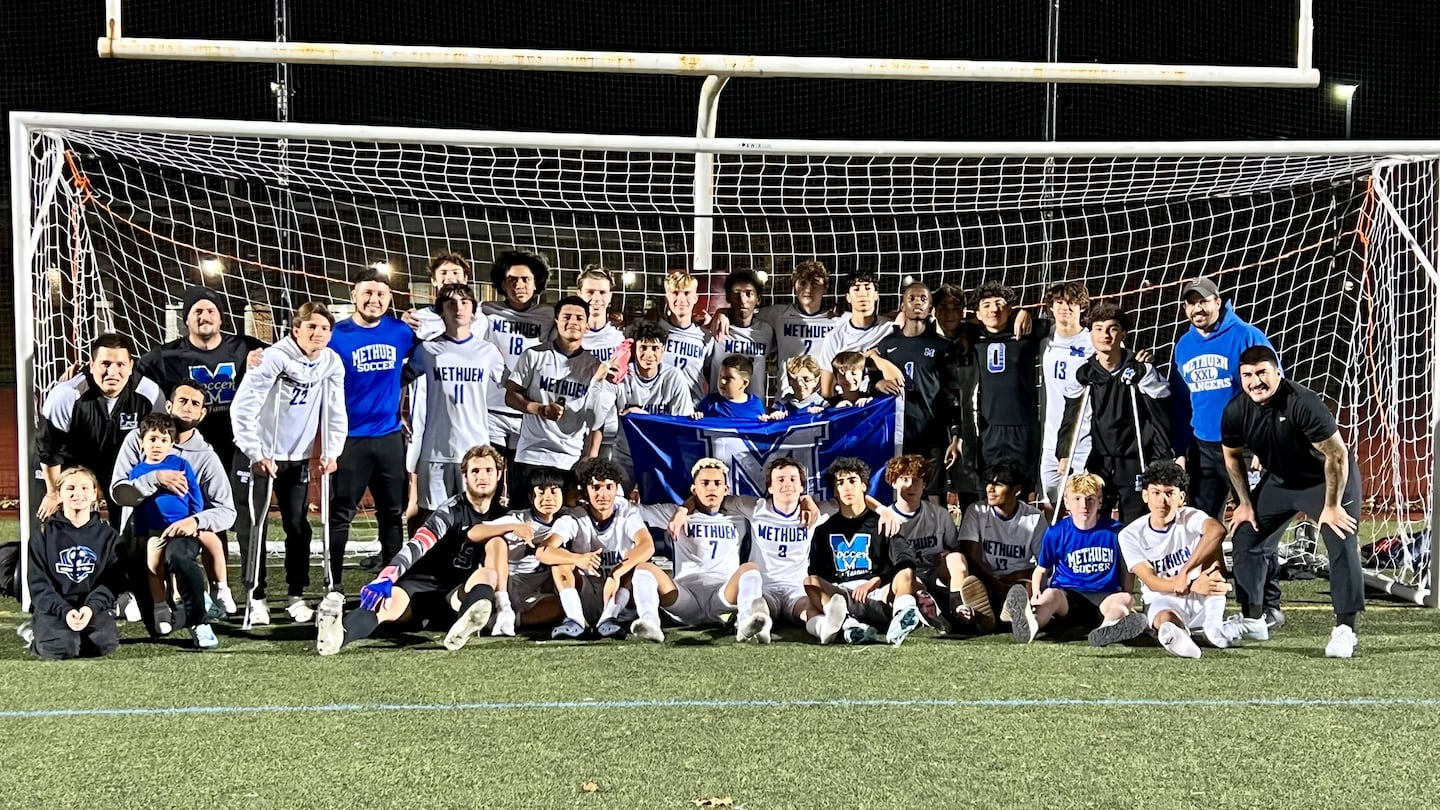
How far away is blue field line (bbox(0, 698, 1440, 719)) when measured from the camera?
3686mm

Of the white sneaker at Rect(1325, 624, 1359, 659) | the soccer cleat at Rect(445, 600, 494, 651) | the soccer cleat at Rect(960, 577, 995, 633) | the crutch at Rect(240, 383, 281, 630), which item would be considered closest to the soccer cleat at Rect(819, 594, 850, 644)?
the soccer cleat at Rect(960, 577, 995, 633)

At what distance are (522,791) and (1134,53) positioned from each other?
11640 mm

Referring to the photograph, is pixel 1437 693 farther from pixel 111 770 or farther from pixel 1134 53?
pixel 1134 53

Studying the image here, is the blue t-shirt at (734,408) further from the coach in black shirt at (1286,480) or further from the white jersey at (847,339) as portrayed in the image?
the coach in black shirt at (1286,480)

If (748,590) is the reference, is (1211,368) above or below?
above

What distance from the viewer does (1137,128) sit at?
14.6 metres

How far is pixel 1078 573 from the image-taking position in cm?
487

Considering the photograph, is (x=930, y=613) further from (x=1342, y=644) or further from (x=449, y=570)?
(x=449, y=570)

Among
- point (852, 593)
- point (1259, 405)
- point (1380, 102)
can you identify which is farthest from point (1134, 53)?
point (852, 593)

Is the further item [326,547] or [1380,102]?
[1380,102]

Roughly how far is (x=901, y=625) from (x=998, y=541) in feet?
2.26

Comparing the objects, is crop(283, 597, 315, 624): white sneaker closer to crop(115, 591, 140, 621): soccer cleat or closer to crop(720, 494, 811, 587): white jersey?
crop(115, 591, 140, 621): soccer cleat

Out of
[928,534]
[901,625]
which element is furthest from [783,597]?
[928,534]

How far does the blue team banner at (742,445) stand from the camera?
547 cm
